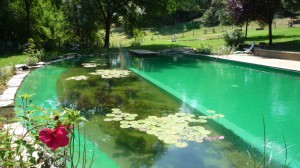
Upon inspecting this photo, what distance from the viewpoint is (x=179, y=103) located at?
745 cm

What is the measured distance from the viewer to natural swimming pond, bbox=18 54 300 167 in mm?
4598

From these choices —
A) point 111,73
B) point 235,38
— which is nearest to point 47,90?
point 111,73

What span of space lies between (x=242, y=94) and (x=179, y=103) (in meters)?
2.07

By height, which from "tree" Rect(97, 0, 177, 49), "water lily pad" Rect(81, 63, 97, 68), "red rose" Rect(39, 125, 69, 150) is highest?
"tree" Rect(97, 0, 177, 49)

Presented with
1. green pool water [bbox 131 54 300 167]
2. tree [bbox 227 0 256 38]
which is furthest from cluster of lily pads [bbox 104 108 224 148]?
tree [bbox 227 0 256 38]

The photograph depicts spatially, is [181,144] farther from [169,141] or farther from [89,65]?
[89,65]

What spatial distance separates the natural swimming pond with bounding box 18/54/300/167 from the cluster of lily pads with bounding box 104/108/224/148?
3.8 inches

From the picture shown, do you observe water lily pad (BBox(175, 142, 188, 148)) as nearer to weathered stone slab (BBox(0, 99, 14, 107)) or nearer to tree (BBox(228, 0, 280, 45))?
weathered stone slab (BBox(0, 99, 14, 107))

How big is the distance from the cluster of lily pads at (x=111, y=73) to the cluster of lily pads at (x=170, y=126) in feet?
13.9

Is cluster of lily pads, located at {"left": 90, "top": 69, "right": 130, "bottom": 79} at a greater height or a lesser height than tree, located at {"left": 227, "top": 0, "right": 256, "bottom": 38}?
lesser

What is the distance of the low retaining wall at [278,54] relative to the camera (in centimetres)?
1199

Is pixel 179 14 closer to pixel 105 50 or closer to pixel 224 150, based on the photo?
pixel 105 50

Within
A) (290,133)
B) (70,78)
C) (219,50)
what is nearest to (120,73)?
(70,78)

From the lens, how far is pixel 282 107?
713 cm
